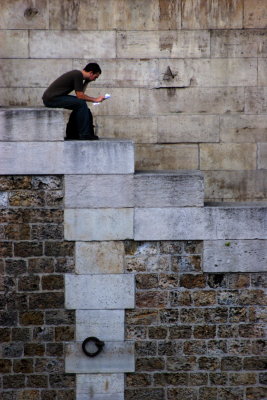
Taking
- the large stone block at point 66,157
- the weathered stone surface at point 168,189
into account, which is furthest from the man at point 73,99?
the weathered stone surface at point 168,189

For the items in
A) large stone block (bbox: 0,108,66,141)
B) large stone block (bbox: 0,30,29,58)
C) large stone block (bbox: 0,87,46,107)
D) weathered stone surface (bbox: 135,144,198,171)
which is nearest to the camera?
large stone block (bbox: 0,108,66,141)

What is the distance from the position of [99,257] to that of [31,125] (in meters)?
1.77

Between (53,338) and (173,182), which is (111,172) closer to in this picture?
(173,182)

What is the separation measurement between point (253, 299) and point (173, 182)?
5.72 feet

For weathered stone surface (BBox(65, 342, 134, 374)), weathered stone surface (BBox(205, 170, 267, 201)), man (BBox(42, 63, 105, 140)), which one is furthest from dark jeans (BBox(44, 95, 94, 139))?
weathered stone surface (BBox(65, 342, 134, 374))

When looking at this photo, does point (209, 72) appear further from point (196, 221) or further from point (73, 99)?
point (196, 221)

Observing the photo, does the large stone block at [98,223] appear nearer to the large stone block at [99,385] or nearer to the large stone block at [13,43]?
the large stone block at [99,385]

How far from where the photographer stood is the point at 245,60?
37.3ft

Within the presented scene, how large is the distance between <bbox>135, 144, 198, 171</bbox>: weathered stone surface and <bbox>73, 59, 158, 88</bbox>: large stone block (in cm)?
91

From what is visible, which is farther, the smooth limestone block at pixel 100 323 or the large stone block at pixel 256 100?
the large stone block at pixel 256 100

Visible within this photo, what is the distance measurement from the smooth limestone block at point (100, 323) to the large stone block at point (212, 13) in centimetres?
422

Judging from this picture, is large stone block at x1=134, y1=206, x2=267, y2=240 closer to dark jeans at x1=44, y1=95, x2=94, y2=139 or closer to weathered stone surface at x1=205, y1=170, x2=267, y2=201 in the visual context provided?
dark jeans at x1=44, y1=95, x2=94, y2=139

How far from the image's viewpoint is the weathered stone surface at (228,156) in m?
11.5

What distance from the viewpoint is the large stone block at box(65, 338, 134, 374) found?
9.84 m
